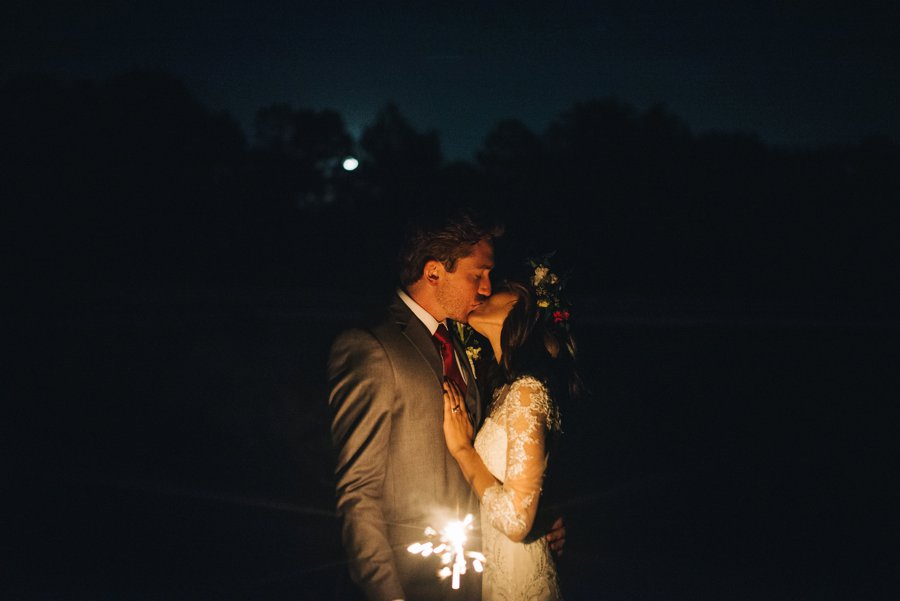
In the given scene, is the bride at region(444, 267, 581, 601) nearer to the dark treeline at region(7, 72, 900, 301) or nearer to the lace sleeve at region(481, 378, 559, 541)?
the lace sleeve at region(481, 378, 559, 541)

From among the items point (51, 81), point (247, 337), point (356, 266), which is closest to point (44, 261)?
point (51, 81)

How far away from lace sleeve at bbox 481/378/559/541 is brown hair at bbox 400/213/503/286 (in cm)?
70

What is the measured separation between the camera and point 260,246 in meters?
37.5

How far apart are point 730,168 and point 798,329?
64.7ft

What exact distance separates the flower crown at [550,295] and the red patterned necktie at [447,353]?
63 centimetres

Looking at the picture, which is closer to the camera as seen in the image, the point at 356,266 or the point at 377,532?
the point at 377,532

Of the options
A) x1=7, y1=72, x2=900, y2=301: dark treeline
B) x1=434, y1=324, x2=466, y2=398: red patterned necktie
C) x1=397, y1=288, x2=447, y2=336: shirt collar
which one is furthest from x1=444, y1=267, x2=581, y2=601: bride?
x1=7, y1=72, x2=900, y2=301: dark treeline

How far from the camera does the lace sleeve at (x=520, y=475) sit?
2.77 metres

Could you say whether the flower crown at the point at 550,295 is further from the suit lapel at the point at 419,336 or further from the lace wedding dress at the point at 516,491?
the suit lapel at the point at 419,336

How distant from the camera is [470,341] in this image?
3404 mm

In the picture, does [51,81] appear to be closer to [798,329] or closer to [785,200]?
[798,329]

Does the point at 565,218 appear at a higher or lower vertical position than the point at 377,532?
higher

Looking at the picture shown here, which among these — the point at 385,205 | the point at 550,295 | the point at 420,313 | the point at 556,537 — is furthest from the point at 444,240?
the point at 385,205

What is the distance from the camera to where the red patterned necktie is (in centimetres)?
272
